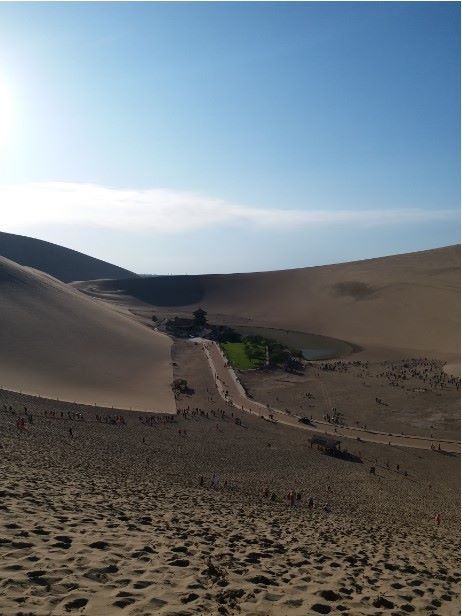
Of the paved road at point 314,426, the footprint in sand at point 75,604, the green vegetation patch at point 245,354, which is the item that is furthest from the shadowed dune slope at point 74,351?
the footprint in sand at point 75,604

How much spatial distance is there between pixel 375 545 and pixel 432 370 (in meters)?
35.2

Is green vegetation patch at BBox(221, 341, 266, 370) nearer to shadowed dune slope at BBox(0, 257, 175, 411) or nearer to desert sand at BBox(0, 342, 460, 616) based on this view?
shadowed dune slope at BBox(0, 257, 175, 411)

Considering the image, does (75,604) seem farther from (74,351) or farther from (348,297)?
(348,297)

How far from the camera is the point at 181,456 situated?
19.4m

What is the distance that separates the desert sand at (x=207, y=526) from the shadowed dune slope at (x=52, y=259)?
121102 millimetres

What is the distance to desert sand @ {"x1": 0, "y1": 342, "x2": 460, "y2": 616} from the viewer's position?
5.93 m

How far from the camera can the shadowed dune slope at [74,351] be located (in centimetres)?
2954

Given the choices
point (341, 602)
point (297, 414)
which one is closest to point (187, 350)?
point (297, 414)

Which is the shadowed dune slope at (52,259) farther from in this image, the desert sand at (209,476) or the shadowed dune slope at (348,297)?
the desert sand at (209,476)

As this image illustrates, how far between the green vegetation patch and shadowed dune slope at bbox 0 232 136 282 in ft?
308

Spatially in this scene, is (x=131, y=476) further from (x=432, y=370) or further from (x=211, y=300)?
(x=211, y=300)

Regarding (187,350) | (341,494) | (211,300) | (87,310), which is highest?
(211,300)

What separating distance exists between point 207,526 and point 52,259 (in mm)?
141462

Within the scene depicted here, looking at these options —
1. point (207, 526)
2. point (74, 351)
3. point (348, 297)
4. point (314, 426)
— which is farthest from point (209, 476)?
point (348, 297)
